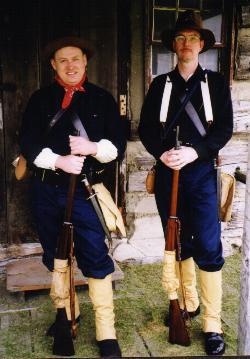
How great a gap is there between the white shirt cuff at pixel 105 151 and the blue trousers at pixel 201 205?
1.52 ft

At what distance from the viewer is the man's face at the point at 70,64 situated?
3.23 metres

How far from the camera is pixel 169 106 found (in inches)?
137

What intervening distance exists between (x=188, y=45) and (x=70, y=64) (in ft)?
2.74

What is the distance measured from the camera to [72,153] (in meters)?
3.18

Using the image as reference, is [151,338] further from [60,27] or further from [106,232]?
[60,27]

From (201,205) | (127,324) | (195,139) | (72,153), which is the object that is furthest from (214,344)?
(72,153)

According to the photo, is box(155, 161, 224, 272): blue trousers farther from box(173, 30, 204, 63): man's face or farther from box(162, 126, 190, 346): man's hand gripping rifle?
box(173, 30, 204, 63): man's face

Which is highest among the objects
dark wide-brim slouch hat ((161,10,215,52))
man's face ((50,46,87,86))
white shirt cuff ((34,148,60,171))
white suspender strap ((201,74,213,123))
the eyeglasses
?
dark wide-brim slouch hat ((161,10,215,52))

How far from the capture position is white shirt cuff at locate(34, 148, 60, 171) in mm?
3215

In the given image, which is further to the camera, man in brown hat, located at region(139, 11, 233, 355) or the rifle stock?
man in brown hat, located at region(139, 11, 233, 355)

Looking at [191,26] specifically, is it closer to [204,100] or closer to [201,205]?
[204,100]

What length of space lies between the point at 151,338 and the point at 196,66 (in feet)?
6.80

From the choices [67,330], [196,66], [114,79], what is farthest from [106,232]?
[114,79]

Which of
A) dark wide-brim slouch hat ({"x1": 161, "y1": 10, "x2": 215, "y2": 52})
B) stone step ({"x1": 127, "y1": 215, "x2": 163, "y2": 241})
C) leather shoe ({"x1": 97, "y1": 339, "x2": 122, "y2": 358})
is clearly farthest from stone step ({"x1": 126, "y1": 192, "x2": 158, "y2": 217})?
dark wide-brim slouch hat ({"x1": 161, "y1": 10, "x2": 215, "y2": 52})
